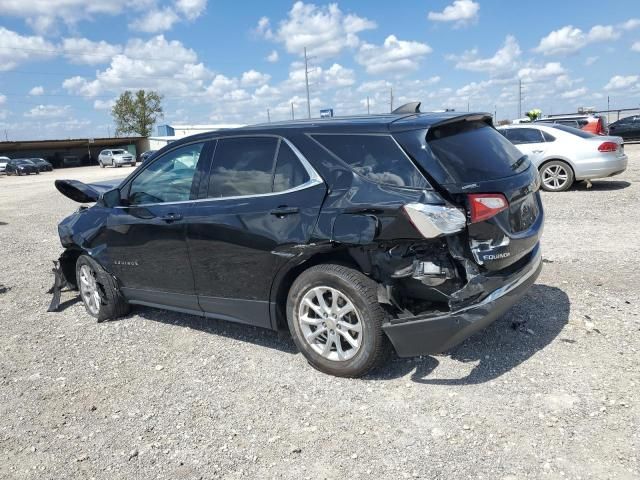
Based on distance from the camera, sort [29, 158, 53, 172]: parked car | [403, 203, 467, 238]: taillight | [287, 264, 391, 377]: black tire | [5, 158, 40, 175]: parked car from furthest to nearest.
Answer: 1. [29, 158, 53, 172]: parked car
2. [5, 158, 40, 175]: parked car
3. [287, 264, 391, 377]: black tire
4. [403, 203, 467, 238]: taillight

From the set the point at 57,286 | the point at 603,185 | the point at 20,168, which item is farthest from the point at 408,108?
the point at 20,168

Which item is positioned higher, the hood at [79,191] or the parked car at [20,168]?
the parked car at [20,168]

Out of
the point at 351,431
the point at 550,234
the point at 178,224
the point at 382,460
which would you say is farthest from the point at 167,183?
the point at 550,234

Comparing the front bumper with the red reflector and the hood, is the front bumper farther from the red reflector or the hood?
the hood

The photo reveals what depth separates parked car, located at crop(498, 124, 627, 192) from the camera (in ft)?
38.5

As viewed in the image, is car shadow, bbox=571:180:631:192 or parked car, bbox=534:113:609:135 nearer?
car shadow, bbox=571:180:631:192

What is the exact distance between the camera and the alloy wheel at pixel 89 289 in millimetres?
5547

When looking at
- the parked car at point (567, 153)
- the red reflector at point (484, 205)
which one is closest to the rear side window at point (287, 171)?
the red reflector at point (484, 205)

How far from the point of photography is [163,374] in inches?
165

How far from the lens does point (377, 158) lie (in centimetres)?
358

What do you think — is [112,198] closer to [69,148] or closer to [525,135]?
[525,135]

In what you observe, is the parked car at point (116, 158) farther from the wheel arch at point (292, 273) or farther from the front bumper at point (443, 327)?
the front bumper at point (443, 327)

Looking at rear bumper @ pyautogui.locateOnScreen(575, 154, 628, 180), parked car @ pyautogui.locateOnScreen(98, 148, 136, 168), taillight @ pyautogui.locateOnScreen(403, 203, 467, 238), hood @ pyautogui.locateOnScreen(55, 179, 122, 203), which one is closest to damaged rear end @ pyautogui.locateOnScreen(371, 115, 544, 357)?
taillight @ pyautogui.locateOnScreen(403, 203, 467, 238)

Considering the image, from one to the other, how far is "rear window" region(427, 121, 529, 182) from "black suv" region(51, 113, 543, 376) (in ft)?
0.04
